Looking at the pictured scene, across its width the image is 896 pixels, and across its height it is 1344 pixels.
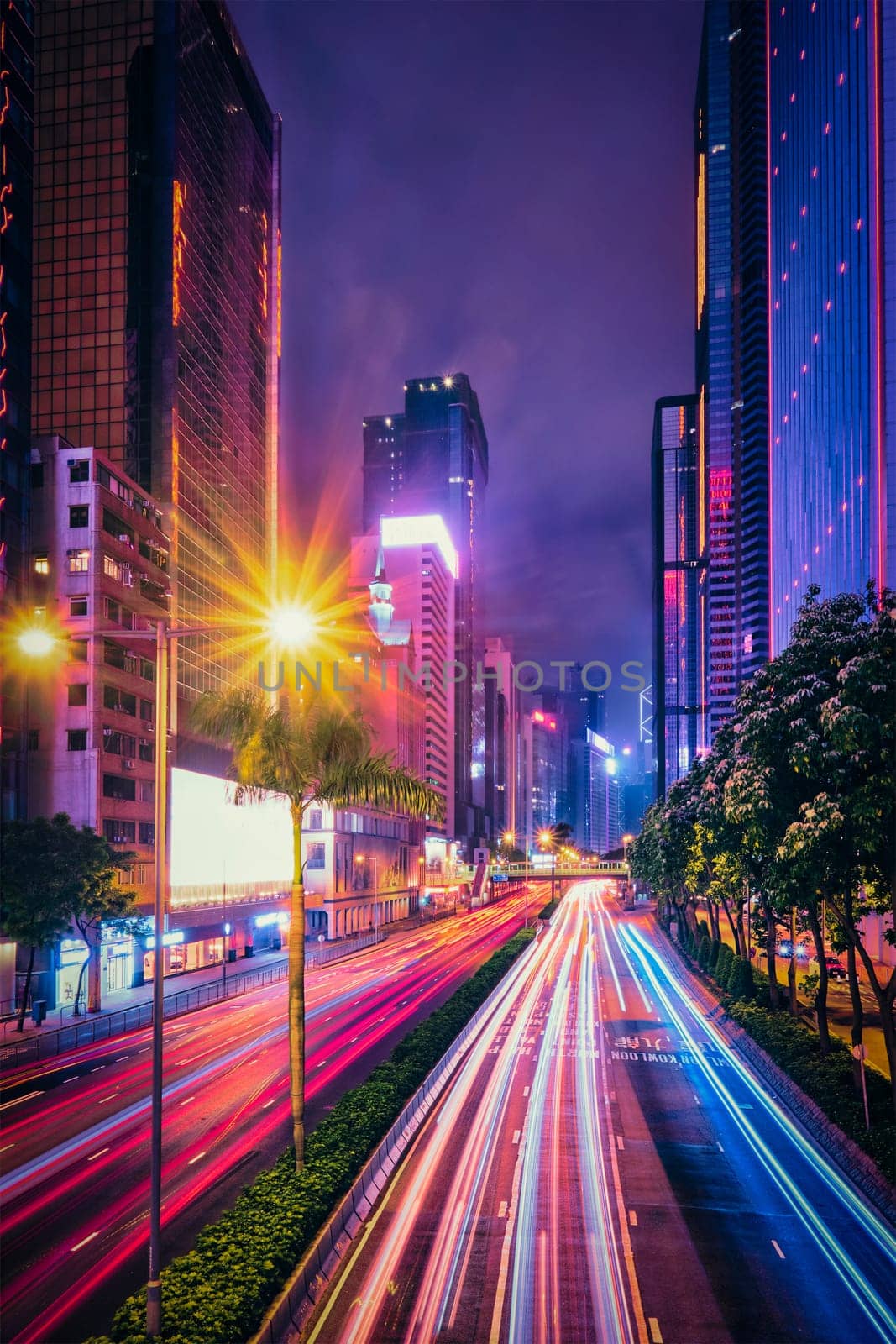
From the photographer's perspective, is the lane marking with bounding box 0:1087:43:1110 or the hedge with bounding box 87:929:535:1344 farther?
the lane marking with bounding box 0:1087:43:1110

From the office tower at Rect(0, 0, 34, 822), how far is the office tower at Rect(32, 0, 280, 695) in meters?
27.0

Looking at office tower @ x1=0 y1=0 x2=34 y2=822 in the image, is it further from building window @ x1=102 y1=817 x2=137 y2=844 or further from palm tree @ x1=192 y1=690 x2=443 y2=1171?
palm tree @ x1=192 y1=690 x2=443 y2=1171

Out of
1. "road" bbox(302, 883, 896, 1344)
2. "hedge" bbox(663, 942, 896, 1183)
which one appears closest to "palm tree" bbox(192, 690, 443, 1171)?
"road" bbox(302, 883, 896, 1344)

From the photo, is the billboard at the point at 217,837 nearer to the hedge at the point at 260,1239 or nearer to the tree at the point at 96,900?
the tree at the point at 96,900

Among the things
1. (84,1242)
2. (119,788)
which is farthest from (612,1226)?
(119,788)

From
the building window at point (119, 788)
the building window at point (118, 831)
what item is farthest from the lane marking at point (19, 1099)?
the building window at point (119, 788)

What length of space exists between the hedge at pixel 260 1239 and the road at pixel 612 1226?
1.29 meters

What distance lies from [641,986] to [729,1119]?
32269 mm

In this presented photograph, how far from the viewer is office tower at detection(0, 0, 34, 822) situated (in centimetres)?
5616

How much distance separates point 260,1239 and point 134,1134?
44.0 ft

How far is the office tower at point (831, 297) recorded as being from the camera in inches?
3123

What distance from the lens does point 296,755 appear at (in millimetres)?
23828

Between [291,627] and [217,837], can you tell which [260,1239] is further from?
[217,837]

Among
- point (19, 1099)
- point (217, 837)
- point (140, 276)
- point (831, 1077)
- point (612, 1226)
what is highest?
point (140, 276)
